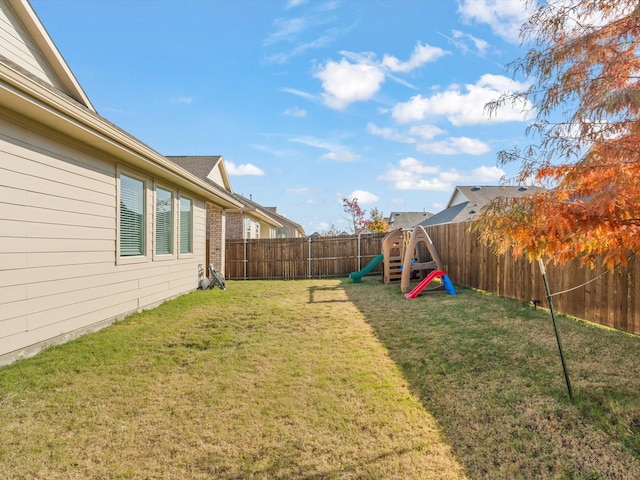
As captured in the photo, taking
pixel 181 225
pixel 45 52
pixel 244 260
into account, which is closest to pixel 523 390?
pixel 45 52

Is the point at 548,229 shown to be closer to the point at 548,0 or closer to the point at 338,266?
the point at 548,0

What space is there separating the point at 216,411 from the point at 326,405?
0.88 metres

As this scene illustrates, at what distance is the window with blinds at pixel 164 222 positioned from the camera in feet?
23.3

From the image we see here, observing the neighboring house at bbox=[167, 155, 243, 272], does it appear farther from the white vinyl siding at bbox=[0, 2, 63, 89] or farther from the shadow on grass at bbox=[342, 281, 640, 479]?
the shadow on grass at bbox=[342, 281, 640, 479]

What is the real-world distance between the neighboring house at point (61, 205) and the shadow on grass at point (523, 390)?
4.31 meters

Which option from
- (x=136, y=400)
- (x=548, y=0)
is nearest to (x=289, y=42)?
(x=548, y=0)

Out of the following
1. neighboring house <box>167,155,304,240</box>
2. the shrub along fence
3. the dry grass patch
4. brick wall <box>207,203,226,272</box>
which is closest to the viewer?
the dry grass patch

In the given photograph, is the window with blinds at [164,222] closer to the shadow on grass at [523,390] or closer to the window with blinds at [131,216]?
the window with blinds at [131,216]

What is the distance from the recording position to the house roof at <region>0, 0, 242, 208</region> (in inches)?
132

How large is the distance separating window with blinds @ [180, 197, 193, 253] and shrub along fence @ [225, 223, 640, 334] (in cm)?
431

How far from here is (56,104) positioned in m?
3.72

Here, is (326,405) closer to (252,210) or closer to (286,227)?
(252,210)

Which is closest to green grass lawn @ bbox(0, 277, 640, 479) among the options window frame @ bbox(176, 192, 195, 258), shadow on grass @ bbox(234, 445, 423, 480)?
shadow on grass @ bbox(234, 445, 423, 480)

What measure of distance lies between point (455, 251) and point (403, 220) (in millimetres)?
30389
